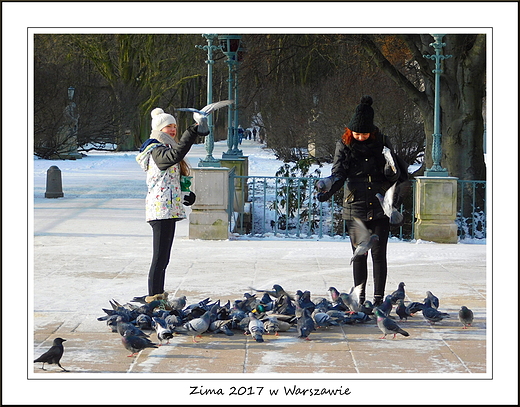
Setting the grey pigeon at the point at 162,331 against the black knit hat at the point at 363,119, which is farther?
the black knit hat at the point at 363,119

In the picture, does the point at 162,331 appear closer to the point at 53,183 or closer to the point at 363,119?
the point at 363,119

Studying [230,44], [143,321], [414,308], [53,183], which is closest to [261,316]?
[143,321]

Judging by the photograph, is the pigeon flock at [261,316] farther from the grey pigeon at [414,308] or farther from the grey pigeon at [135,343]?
the grey pigeon at [135,343]

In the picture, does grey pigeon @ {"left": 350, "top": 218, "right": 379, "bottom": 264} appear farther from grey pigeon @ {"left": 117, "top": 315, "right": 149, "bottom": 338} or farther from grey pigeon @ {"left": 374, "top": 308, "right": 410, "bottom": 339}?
grey pigeon @ {"left": 117, "top": 315, "right": 149, "bottom": 338}

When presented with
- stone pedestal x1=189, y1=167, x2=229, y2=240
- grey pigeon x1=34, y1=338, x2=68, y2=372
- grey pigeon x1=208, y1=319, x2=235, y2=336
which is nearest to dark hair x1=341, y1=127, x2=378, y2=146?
grey pigeon x1=208, y1=319, x2=235, y2=336

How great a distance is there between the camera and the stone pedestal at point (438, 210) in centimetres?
1272

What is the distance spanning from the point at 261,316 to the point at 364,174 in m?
1.54

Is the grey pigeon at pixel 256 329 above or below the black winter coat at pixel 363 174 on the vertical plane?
→ below

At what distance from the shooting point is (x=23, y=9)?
5723mm

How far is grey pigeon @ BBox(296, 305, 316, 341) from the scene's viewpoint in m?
6.37

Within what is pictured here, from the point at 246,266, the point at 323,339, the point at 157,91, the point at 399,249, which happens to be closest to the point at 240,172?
the point at 399,249

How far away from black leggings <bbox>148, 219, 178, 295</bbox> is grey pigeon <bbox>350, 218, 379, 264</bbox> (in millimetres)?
1620

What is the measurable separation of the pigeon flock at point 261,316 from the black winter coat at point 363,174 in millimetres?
710

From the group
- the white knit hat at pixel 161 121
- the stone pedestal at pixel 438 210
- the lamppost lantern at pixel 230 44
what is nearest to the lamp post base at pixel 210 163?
the stone pedestal at pixel 438 210
